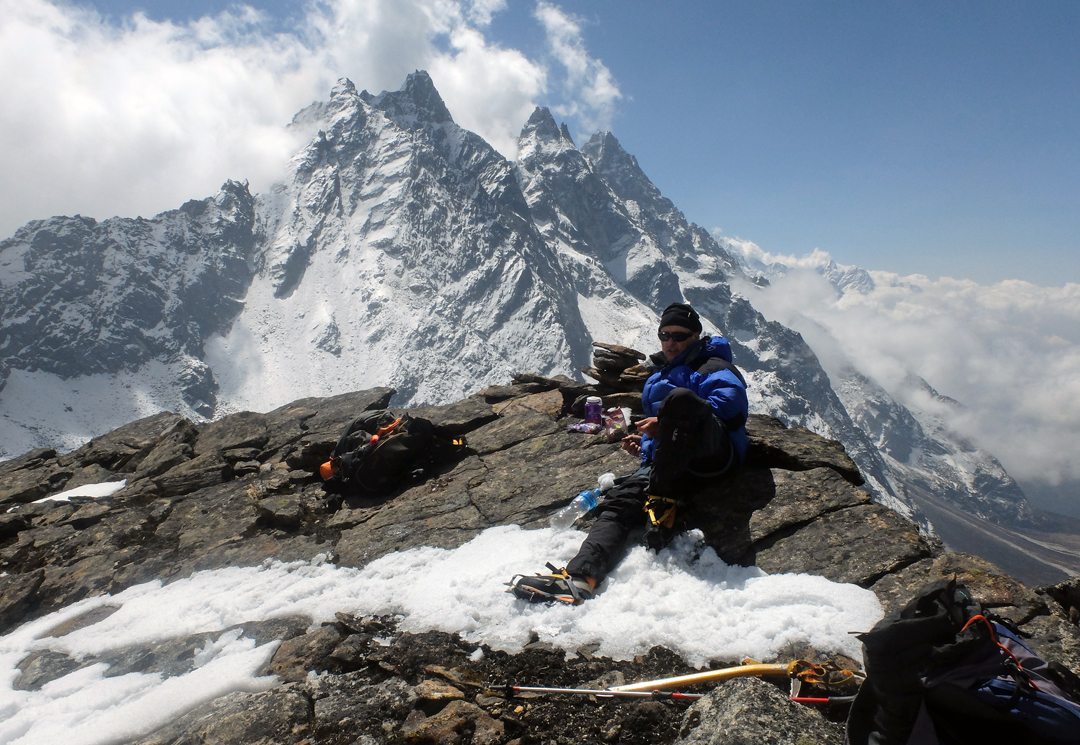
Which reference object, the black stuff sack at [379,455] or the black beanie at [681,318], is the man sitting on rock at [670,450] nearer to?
the black beanie at [681,318]

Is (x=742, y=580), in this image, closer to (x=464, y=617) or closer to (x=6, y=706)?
(x=464, y=617)

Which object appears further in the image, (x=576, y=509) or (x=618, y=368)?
(x=618, y=368)

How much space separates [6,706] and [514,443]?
344 inches

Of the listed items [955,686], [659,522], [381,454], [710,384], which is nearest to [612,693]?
[955,686]

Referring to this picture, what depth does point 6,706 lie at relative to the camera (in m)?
5.88

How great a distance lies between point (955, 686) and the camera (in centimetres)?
297

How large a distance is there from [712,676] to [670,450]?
9.19 ft

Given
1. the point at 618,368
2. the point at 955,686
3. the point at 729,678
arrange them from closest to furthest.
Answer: the point at 955,686, the point at 729,678, the point at 618,368

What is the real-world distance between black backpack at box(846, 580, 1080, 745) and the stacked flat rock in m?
10.7

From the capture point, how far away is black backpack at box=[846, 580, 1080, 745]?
2.92 metres

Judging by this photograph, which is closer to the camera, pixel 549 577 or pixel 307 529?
pixel 549 577

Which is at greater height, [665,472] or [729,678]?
[665,472]

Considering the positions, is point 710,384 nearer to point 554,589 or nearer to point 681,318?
point 681,318

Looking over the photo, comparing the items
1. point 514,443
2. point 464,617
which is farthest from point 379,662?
point 514,443
